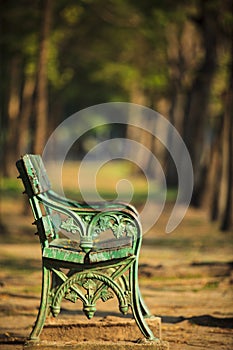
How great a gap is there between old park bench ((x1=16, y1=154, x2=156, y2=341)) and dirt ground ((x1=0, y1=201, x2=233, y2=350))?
0.76m

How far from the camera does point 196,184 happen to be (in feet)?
94.4

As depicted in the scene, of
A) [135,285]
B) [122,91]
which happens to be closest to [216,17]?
[135,285]

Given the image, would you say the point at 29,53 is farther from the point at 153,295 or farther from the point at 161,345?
the point at 161,345

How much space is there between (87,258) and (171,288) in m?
4.62

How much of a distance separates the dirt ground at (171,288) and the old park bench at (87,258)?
0.76m

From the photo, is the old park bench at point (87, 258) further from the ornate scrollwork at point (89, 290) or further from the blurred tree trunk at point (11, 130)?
the blurred tree trunk at point (11, 130)

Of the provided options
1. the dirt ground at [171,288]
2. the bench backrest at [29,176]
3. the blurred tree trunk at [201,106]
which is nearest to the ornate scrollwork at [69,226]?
the bench backrest at [29,176]

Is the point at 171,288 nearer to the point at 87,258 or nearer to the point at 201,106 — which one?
the point at 87,258

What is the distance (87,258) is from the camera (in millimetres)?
7141

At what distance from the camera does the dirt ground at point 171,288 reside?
8.49 m

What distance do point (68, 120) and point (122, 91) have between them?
47.3 feet

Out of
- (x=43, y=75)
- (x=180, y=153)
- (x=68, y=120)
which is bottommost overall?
(x=43, y=75)

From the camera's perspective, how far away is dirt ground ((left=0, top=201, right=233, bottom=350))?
27.9 ft

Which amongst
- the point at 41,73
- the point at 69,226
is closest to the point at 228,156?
the point at 41,73
